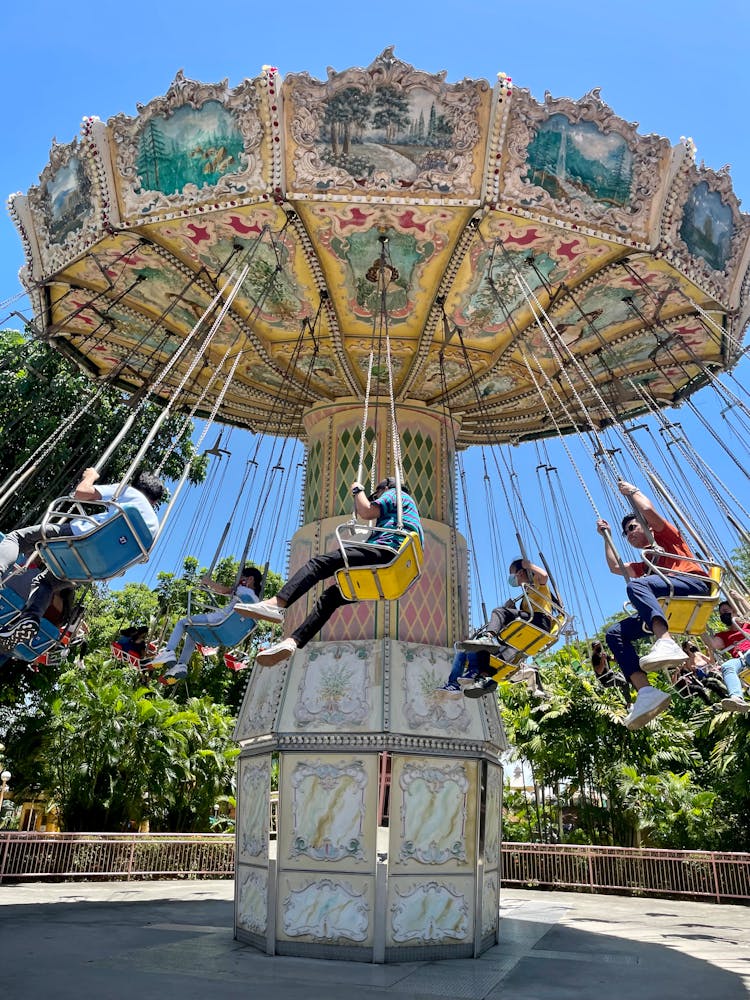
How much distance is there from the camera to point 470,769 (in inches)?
354

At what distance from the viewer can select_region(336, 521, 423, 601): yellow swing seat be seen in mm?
6266

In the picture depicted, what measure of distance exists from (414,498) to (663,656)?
18.8 ft

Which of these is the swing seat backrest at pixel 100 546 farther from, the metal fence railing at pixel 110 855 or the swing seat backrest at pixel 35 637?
the metal fence railing at pixel 110 855

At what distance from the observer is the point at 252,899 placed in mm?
8953

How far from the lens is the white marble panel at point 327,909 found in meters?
8.18

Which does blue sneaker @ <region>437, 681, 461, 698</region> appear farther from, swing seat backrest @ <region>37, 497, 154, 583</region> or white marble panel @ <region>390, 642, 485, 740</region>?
swing seat backrest @ <region>37, 497, 154, 583</region>

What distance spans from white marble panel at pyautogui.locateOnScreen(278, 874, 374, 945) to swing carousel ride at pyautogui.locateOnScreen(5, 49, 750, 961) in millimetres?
23

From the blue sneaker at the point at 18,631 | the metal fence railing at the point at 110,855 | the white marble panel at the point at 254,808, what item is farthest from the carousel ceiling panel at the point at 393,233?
the metal fence railing at the point at 110,855

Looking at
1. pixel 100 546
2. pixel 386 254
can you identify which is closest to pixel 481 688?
pixel 100 546

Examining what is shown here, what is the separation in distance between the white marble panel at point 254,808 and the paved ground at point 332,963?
39.9 inches

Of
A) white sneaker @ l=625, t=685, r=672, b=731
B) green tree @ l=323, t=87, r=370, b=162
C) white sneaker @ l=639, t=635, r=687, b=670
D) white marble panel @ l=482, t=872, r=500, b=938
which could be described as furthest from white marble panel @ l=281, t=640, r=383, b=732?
green tree @ l=323, t=87, r=370, b=162

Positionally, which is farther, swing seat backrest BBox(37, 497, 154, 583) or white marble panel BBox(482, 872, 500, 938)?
white marble panel BBox(482, 872, 500, 938)

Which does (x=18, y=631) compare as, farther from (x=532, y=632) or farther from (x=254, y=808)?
(x=532, y=632)

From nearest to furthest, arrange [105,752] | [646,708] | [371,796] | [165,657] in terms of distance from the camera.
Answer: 1. [646,708]
2. [371,796]
3. [165,657]
4. [105,752]
